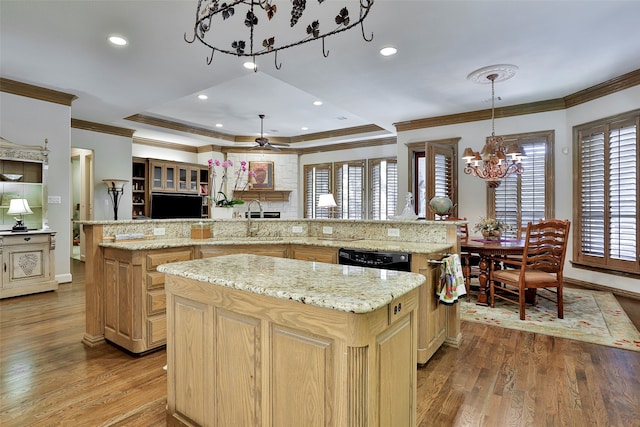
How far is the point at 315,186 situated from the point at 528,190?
5081 mm

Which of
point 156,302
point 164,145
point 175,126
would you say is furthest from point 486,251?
point 164,145

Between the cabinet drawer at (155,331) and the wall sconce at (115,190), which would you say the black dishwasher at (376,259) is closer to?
the cabinet drawer at (155,331)

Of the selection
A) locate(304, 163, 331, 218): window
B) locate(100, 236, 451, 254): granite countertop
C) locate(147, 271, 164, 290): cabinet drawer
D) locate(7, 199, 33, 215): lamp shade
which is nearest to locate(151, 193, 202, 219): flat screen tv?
locate(304, 163, 331, 218): window

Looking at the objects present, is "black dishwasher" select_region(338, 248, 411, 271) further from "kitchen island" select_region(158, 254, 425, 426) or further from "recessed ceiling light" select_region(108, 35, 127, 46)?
"recessed ceiling light" select_region(108, 35, 127, 46)

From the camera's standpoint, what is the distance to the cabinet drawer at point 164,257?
8.84ft

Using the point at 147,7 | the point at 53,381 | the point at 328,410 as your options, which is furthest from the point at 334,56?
the point at 53,381

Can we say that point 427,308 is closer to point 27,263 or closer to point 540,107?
point 540,107

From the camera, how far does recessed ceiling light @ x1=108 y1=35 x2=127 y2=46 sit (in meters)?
3.23

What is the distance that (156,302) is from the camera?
2.73 metres

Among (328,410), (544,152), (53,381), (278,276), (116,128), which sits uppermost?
(116,128)

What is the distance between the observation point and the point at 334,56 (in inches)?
145

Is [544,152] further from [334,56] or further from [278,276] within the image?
[278,276]

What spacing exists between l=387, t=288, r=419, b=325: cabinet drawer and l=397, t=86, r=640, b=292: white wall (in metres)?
4.70

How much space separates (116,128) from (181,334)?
255 inches
